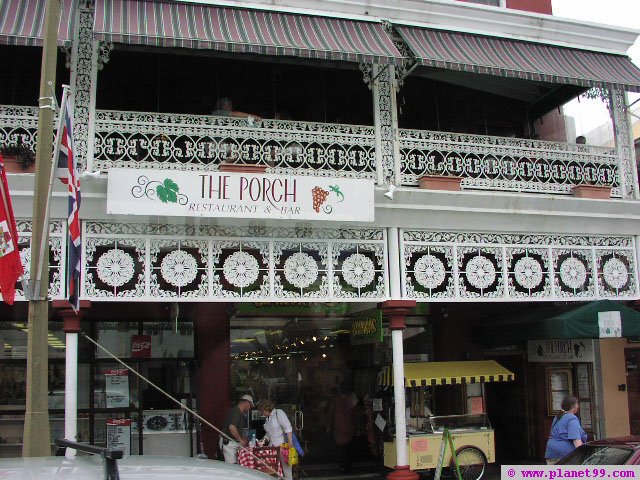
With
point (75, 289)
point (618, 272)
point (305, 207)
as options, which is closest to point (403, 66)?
point (305, 207)

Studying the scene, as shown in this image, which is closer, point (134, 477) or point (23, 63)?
point (134, 477)

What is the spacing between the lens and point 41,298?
7043mm

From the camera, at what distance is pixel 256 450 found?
34.3 feet

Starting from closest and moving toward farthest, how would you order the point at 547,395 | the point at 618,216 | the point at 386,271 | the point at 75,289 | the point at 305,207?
the point at 75,289 < the point at 305,207 < the point at 386,271 < the point at 618,216 < the point at 547,395

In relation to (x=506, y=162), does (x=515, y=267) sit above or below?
below

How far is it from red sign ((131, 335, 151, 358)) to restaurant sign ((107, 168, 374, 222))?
3.79m

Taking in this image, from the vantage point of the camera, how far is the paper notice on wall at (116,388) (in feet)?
40.5

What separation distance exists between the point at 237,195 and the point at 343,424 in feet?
18.3

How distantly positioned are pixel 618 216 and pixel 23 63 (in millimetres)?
9984

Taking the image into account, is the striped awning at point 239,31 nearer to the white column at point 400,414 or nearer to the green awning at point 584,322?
the white column at point 400,414

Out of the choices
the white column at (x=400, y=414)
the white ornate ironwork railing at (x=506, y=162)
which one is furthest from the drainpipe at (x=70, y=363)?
the white ornate ironwork railing at (x=506, y=162)

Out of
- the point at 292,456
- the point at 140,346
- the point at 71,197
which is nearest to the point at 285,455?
the point at 292,456

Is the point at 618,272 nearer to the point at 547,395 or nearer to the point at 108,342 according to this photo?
the point at 547,395

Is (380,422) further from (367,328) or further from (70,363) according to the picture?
(70,363)
